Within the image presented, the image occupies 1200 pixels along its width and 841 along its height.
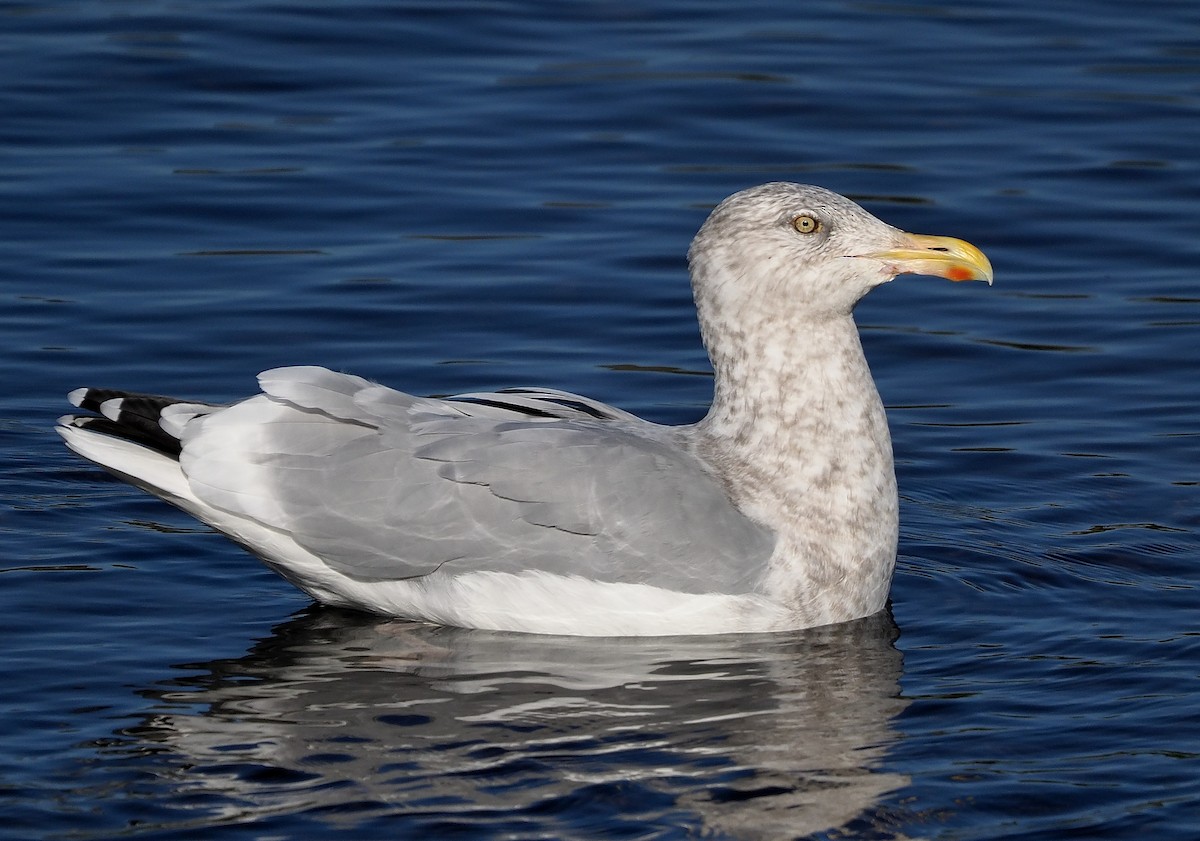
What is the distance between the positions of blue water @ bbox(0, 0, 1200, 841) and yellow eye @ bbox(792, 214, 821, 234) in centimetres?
154

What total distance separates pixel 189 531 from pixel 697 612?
8.42 feet

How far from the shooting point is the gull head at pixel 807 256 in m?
7.91

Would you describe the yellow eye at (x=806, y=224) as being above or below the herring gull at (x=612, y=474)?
above

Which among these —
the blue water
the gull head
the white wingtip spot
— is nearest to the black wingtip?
the white wingtip spot

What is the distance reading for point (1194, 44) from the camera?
16.4 metres

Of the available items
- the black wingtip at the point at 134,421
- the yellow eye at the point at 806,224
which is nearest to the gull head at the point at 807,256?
the yellow eye at the point at 806,224

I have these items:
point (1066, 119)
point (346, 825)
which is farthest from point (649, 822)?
point (1066, 119)

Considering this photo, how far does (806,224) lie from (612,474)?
3.94ft

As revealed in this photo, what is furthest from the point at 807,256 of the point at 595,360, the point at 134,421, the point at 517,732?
the point at 595,360

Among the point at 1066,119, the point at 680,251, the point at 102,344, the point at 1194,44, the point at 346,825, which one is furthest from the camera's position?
the point at 1194,44

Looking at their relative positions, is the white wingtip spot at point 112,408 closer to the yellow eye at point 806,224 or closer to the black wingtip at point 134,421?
the black wingtip at point 134,421

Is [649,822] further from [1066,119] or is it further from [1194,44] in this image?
[1194,44]

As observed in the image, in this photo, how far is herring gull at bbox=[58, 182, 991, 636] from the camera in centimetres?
770

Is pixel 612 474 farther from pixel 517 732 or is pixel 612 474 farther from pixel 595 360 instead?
pixel 595 360
